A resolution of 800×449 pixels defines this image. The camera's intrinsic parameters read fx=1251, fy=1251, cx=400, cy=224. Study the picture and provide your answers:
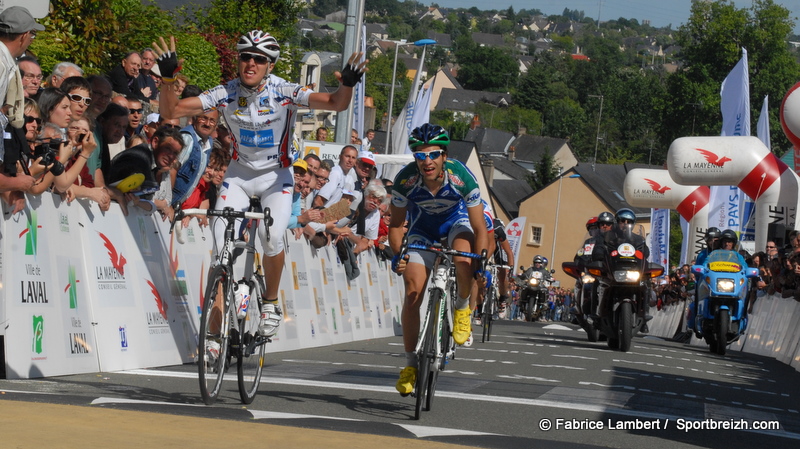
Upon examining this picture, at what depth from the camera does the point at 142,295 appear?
33.6 ft

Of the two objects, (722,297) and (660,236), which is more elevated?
(660,236)

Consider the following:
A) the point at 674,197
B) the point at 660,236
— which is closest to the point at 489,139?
the point at 660,236

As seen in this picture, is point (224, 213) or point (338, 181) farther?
point (338, 181)

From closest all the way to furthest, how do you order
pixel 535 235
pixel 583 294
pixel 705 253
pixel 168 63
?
pixel 168 63
pixel 583 294
pixel 705 253
pixel 535 235

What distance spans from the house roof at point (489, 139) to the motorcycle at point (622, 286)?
449ft

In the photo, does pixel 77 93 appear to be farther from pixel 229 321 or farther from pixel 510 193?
pixel 510 193

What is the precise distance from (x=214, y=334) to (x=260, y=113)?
1756 mm

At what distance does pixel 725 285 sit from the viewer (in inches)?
739

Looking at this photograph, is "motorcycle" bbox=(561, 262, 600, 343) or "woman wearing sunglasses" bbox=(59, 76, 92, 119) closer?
"woman wearing sunglasses" bbox=(59, 76, 92, 119)

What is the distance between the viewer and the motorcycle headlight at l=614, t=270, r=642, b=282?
17375mm

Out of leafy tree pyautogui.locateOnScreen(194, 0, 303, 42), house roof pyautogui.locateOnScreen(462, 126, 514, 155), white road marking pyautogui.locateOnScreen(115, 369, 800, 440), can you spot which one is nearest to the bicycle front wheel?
white road marking pyautogui.locateOnScreen(115, 369, 800, 440)

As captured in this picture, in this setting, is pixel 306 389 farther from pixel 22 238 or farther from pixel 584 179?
pixel 584 179

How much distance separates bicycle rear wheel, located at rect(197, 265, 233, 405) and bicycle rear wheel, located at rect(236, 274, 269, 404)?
0.42 ft

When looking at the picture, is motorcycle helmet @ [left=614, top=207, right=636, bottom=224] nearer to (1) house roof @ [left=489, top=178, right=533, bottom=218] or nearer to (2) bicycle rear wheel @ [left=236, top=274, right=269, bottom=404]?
(2) bicycle rear wheel @ [left=236, top=274, right=269, bottom=404]
